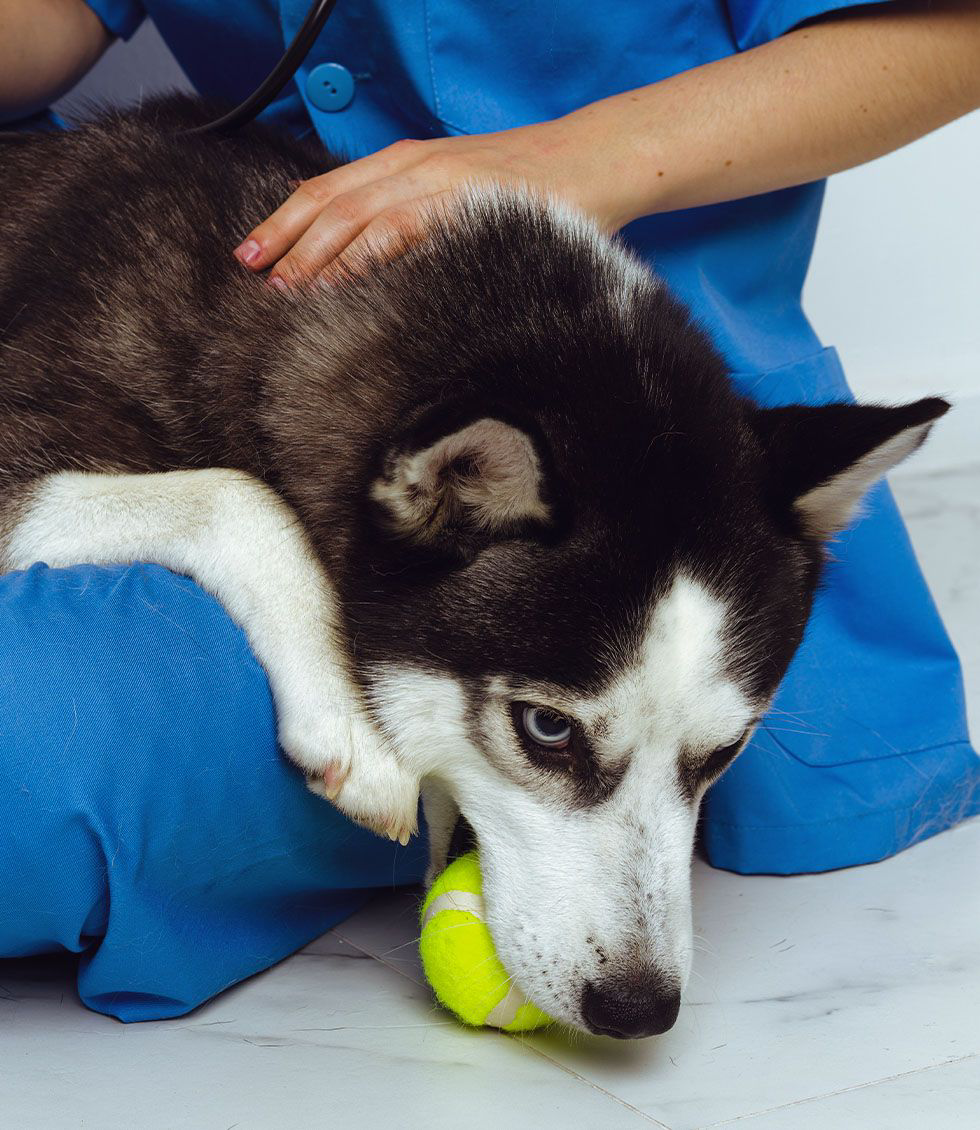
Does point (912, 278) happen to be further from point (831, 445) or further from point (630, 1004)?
point (630, 1004)

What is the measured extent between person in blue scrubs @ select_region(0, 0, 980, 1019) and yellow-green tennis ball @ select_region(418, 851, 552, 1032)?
0.21m

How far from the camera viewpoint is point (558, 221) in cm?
188

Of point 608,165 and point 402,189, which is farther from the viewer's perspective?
point 608,165

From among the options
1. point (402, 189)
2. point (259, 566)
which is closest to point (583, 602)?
point (259, 566)

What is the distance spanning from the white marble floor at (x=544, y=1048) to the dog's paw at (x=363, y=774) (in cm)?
28

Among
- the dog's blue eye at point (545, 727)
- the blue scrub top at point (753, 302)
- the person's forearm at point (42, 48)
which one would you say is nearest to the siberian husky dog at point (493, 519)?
the dog's blue eye at point (545, 727)

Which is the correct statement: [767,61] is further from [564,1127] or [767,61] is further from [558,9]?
[564,1127]

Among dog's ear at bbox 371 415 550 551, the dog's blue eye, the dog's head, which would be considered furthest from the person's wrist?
the dog's blue eye

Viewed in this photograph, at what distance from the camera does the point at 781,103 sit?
2131mm

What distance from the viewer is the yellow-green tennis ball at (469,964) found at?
1.66 m

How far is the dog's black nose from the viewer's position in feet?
5.01

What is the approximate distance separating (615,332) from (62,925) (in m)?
1.00

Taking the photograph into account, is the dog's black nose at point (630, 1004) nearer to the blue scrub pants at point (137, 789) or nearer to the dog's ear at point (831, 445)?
the blue scrub pants at point (137, 789)

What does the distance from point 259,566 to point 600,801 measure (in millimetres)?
518
